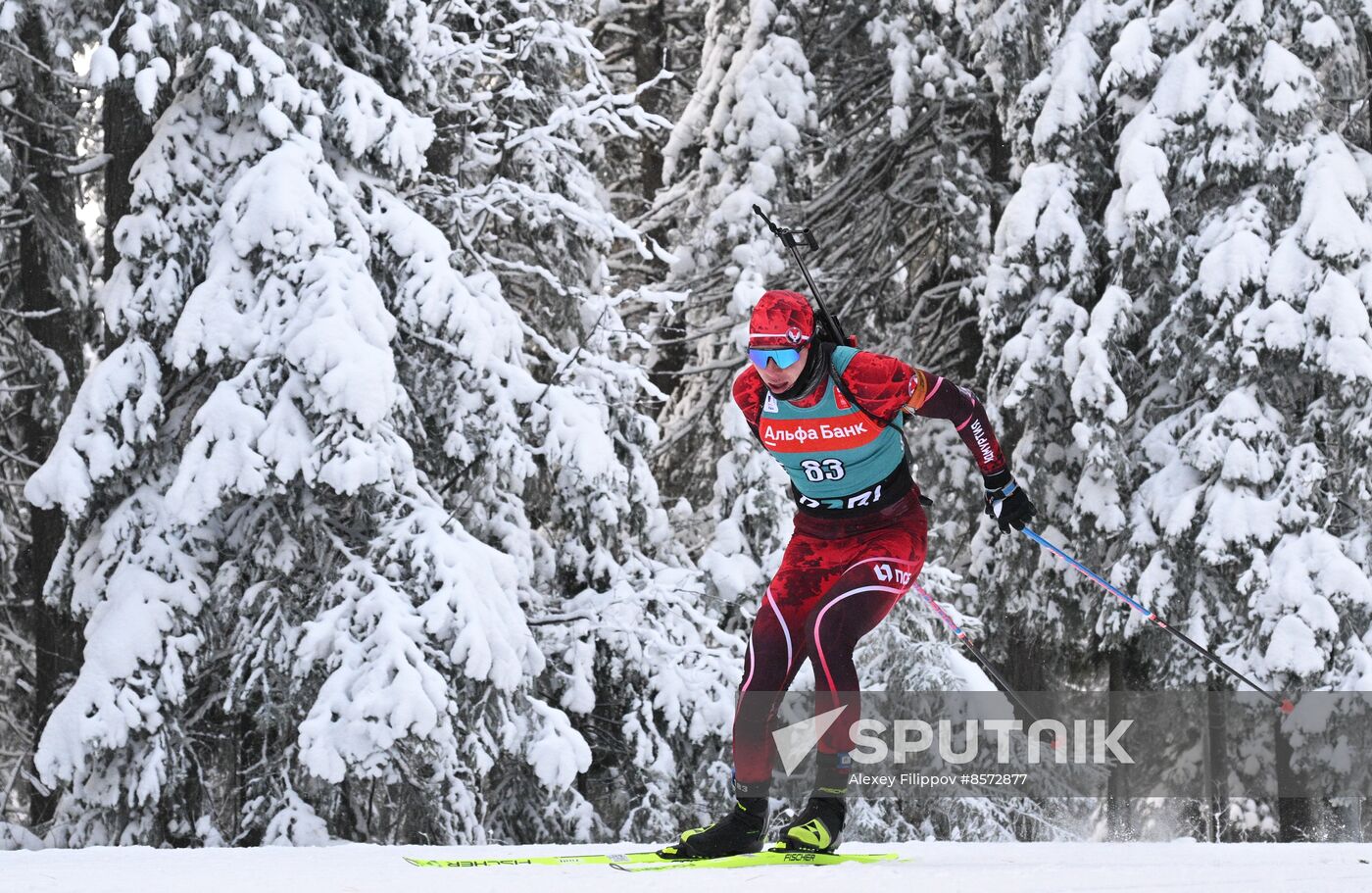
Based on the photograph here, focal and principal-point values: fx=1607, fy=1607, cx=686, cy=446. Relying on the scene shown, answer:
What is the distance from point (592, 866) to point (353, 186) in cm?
604

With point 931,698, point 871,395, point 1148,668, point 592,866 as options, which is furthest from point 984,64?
point 592,866

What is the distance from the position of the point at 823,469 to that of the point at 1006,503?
2.20 ft

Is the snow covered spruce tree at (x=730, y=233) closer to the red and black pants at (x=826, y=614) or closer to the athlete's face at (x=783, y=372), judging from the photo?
the red and black pants at (x=826, y=614)

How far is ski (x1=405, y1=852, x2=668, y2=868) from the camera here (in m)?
5.36

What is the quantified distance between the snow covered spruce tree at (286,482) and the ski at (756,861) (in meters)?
3.54

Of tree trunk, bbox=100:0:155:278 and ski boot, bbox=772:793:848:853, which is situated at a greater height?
tree trunk, bbox=100:0:155:278

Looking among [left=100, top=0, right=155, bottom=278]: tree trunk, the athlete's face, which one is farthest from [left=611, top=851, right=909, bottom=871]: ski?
[left=100, top=0, right=155, bottom=278]: tree trunk

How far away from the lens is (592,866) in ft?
17.6

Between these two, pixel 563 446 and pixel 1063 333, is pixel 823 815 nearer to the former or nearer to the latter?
pixel 563 446

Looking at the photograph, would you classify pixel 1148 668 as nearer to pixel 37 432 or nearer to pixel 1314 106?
pixel 1314 106

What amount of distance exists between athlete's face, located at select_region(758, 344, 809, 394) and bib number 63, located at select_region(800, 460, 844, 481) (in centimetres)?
33

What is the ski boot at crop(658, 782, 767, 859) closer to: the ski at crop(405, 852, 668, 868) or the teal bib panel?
the ski at crop(405, 852, 668, 868)

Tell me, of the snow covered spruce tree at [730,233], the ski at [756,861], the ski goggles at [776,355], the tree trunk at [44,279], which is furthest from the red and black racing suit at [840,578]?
the tree trunk at [44,279]

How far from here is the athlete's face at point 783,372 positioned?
561cm
